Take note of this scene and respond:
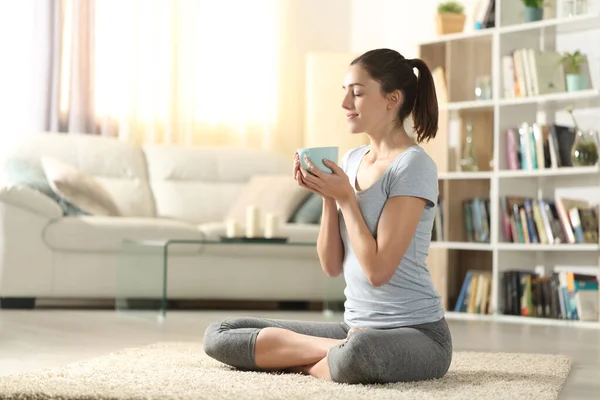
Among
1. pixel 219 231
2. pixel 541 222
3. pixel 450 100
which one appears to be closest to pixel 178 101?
pixel 219 231

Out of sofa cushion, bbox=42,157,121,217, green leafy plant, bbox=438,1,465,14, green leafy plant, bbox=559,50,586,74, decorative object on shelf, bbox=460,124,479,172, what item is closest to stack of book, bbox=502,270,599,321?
decorative object on shelf, bbox=460,124,479,172

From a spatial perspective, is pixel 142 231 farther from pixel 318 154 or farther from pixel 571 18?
pixel 318 154

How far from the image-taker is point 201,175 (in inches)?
239

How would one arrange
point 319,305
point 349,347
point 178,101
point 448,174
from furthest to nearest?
point 178,101 → point 319,305 → point 448,174 → point 349,347

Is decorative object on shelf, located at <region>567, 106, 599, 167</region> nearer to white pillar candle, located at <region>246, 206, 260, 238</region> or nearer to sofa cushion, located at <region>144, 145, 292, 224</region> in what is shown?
white pillar candle, located at <region>246, 206, 260, 238</region>

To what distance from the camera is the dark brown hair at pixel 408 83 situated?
7.68ft

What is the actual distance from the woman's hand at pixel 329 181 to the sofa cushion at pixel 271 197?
3245mm

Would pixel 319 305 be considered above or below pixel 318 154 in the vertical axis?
below

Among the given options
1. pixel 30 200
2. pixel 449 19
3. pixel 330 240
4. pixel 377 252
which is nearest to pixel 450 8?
pixel 449 19

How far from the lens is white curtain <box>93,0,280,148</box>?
6406 mm

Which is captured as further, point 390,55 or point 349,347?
point 390,55

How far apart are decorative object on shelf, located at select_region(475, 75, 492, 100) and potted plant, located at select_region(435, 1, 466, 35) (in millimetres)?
336

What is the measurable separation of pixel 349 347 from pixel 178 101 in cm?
461

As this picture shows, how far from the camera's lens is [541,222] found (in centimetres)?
486
